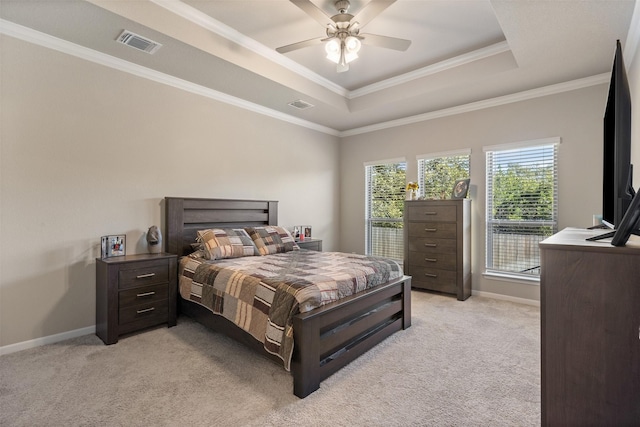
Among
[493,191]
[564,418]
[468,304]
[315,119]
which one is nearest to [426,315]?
[468,304]

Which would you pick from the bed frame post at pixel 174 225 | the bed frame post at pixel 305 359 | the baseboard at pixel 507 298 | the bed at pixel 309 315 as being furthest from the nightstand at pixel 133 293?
the baseboard at pixel 507 298

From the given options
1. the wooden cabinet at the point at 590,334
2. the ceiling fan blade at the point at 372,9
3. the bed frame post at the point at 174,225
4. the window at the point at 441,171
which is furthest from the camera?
the window at the point at 441,171

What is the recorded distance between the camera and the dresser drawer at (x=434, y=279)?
4.10m

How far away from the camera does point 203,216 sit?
12.4 feet

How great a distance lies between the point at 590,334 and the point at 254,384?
1874 millimetres

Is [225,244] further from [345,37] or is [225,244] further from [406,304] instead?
[345,37]

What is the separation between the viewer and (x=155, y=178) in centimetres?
343

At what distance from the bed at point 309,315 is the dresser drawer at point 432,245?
1.35 metres

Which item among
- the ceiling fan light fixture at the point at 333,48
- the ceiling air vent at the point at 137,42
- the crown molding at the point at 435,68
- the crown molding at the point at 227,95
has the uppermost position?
the crown molding at the point at 435,68

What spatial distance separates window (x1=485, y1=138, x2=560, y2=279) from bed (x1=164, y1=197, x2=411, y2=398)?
6.13 feet

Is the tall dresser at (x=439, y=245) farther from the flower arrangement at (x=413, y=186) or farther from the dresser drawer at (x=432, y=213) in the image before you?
the flower arrangement at (x=413, y=186)

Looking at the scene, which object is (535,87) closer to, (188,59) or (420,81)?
(420,81)

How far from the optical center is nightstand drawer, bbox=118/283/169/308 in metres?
2.80

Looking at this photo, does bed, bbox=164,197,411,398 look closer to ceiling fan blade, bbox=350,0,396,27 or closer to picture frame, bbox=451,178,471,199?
picture frame, bbox=451,178,471,199
